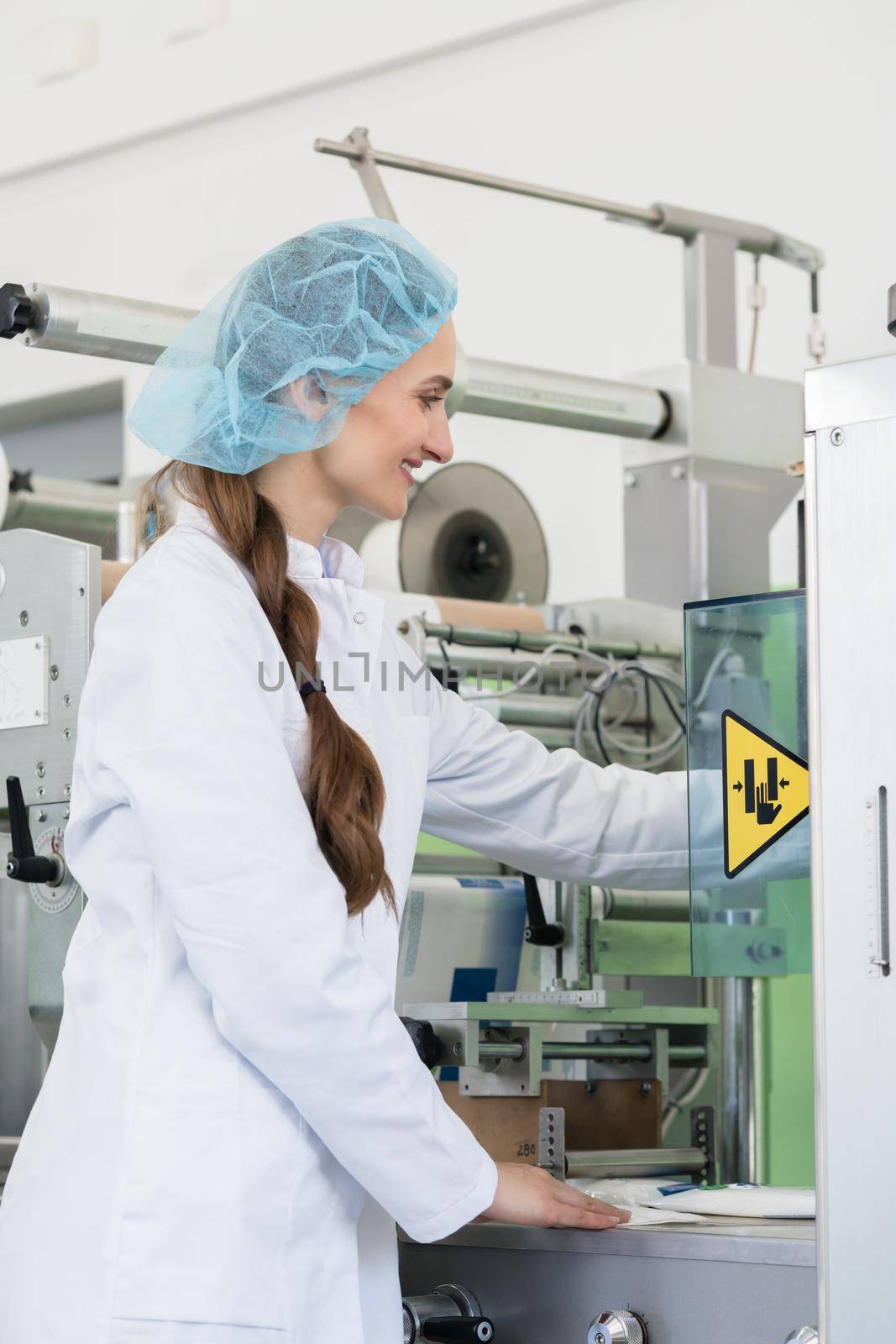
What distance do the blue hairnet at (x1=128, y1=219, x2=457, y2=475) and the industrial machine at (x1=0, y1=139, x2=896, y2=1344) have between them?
11.3 inches

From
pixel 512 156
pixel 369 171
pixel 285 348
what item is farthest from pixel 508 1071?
pixel 512 156

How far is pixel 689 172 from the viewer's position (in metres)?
3.04

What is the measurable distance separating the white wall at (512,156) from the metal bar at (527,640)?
0.91 metres

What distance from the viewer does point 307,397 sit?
132 cm

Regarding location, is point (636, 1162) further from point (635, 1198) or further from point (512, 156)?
point (512, 156)

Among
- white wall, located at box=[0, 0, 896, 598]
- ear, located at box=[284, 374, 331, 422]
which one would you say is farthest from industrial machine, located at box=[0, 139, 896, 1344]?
white wall, located at box=[0, 0, 896, 598]

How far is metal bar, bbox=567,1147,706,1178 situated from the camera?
1589mm

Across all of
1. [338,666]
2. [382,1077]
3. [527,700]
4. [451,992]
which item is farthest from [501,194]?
[382,1077]

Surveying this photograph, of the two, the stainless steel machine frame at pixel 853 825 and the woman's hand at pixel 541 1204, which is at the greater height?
the stainless steel machine frame at pixel 853 825

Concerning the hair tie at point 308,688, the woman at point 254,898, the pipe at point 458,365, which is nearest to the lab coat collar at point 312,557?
the woman at point 254,898

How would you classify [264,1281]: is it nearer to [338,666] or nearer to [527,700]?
[338,666]

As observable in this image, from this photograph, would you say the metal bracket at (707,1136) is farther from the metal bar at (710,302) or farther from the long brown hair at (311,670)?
the metal bar at (710,302)

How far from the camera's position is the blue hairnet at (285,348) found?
130 cm

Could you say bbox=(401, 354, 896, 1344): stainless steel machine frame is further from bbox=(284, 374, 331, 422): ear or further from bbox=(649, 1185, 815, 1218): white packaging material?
bbox=(284, 374, 331, 422): ear
